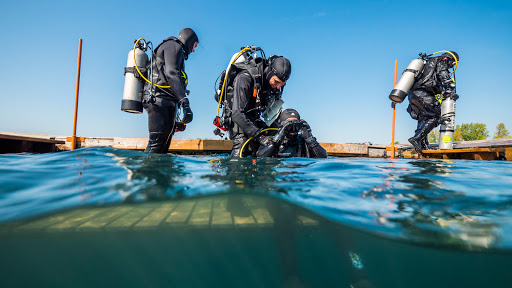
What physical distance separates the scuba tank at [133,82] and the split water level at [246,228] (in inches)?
87.7

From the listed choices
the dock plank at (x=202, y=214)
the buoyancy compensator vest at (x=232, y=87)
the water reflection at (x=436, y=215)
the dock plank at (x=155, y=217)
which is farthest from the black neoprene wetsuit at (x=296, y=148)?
the dock plank at (x=155, y=217)

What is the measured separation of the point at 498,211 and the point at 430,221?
58cm

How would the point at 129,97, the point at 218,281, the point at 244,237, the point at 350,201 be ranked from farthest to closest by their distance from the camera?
the point at 129,97 < the point at 218,281 < the point at 244,237 < the point at 350,201

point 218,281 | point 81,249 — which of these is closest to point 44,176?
point 81,249

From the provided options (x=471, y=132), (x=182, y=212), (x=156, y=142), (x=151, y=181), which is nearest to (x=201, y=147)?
(x=156, y=142)

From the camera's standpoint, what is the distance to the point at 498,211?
1.92m

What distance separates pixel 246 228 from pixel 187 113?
115 inches

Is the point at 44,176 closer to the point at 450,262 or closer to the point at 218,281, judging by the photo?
the point at 218,281

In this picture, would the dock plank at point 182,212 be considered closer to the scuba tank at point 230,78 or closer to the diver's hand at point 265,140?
the diver's hand at point 265,140

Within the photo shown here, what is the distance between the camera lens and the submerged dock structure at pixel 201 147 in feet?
18.8

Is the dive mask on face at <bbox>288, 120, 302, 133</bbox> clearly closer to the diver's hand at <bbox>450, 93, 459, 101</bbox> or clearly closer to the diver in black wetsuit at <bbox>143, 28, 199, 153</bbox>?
the diver in black wetsuit at <bbox>143, 28, 199, 153</bbox>

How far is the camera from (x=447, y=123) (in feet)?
22.2

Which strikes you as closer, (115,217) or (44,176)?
(115,217)

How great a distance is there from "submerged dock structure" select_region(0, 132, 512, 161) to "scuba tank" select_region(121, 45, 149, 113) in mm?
2212
